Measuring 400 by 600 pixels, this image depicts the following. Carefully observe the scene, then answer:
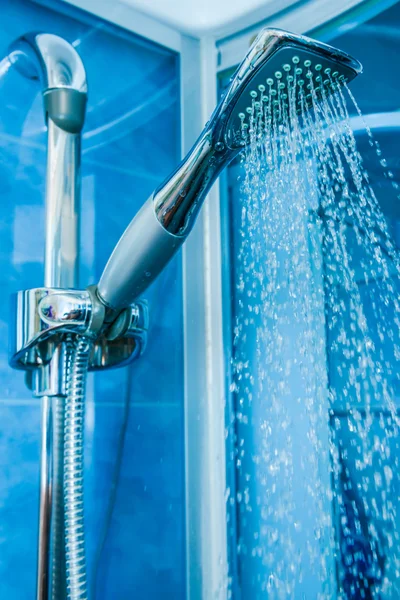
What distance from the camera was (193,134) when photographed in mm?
898

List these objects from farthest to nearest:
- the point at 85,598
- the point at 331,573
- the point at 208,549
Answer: the point at 208,549 → the point at 331,573 → the point at 85,598

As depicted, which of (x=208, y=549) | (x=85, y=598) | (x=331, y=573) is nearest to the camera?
(x=85, y=598)

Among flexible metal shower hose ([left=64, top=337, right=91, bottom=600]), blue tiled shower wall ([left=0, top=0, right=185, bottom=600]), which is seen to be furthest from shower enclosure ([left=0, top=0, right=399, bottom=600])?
flexible metal shower hose ([left=64, top=337, right=91, bottom=600])

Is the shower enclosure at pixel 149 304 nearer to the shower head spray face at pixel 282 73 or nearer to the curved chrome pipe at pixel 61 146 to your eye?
the curved chrome pipe at pixel 61 146

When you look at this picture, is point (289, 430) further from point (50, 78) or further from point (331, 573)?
point (50, 78)

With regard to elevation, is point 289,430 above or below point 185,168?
below

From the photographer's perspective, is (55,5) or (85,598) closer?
(85,598)

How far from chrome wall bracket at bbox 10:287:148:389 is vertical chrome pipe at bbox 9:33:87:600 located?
2 centimetres

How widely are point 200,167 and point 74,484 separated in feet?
1.03

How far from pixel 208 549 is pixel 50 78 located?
607 millimetres

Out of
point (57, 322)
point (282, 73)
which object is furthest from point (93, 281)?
point (282, 73)

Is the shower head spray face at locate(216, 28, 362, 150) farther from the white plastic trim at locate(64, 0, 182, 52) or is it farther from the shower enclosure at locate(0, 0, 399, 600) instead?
the white plastic trim at locate(64, 0, 182, 52)

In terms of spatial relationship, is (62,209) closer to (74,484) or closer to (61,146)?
(61,146)

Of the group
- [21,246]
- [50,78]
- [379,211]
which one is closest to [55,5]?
[50,78]
